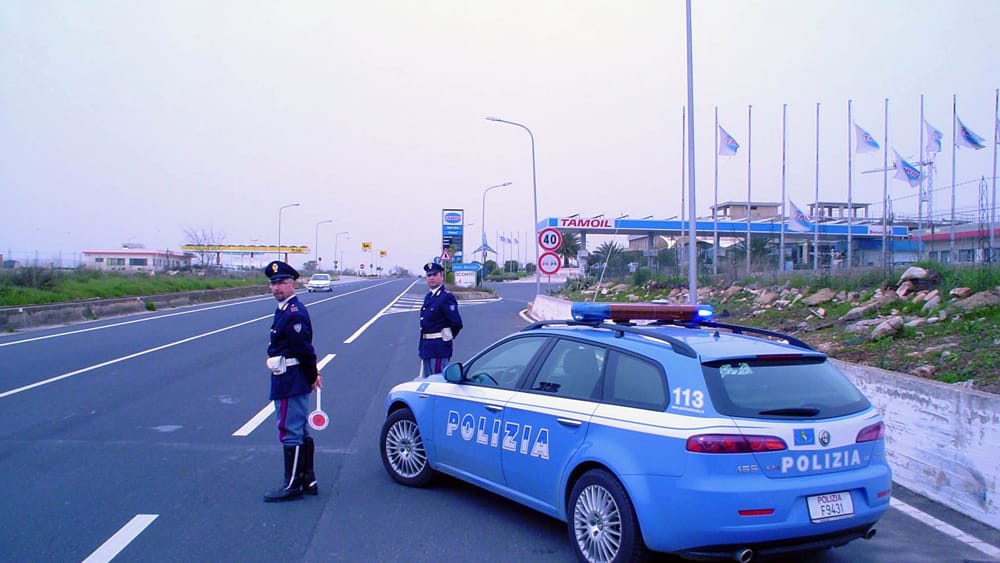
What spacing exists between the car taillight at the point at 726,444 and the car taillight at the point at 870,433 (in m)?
0.80

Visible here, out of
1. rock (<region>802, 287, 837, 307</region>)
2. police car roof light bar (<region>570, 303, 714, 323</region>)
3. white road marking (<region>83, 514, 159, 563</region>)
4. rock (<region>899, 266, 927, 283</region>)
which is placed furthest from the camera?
rock (<region>802, 287, 837, 307</region>)

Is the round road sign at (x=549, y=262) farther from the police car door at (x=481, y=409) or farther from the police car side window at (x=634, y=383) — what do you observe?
the police car side window at (x=634, y=383)

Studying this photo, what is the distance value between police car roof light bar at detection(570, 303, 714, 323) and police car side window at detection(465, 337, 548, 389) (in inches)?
14.2

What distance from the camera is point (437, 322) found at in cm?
980

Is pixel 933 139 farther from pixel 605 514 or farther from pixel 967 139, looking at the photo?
pixel 605 514

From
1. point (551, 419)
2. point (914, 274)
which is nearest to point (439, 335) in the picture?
point (551, 419)

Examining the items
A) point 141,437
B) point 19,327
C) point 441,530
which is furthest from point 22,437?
point 19,327

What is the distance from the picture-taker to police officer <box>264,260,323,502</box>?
21.6ft

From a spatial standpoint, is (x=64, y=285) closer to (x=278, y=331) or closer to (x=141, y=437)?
(x=141, y=437)

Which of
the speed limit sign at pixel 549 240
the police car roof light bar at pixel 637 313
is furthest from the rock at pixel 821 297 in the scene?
the police car roof light bar at pixel 637 313

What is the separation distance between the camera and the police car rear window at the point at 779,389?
15.4ft

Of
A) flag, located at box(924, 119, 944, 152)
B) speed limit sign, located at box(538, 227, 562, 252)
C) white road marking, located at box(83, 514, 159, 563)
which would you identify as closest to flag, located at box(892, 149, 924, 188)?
flag, located at box(924, 119, 944, 152)

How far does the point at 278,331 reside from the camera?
6.61 m

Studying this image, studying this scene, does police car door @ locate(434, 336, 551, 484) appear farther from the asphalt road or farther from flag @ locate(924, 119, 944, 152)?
flag @ locate(924, 119, 944, 152)
